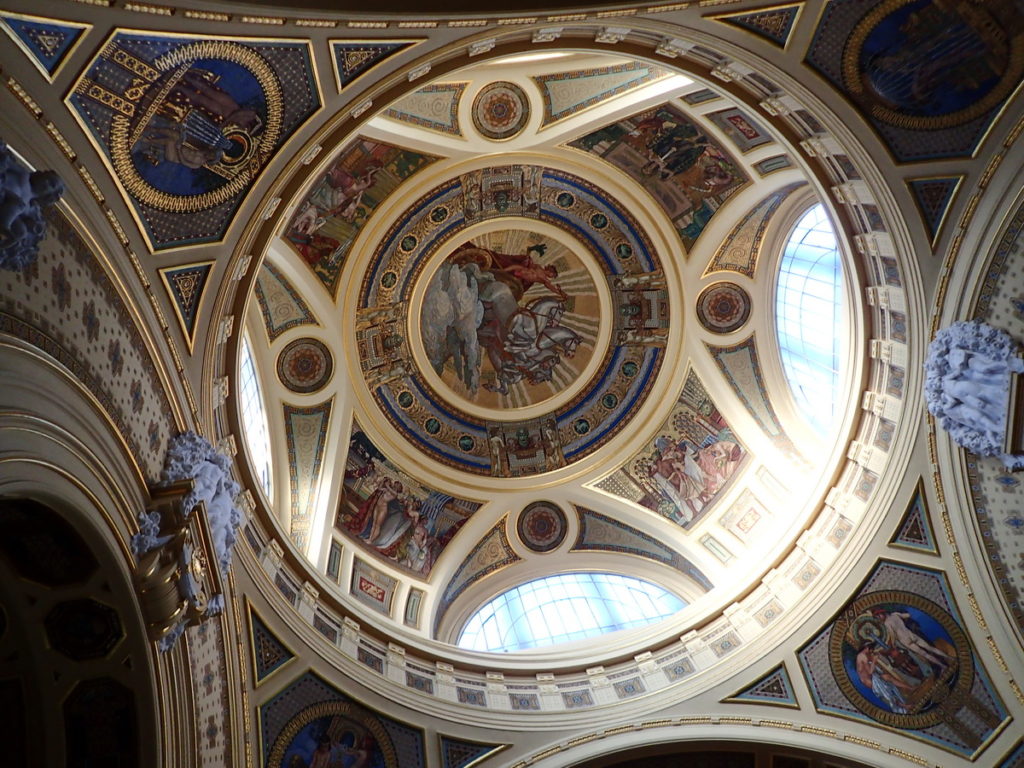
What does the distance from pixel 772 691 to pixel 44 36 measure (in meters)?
13.0

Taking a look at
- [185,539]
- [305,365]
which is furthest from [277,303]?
[185,539]

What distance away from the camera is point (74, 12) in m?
6.95

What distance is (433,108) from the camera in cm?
1620

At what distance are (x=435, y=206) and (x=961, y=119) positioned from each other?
10692 millimetres

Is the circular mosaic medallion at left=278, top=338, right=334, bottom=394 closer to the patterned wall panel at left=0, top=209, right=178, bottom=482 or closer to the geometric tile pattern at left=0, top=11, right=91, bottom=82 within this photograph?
the patterned wall panel at left=0, top=209, right=178, bottom=482

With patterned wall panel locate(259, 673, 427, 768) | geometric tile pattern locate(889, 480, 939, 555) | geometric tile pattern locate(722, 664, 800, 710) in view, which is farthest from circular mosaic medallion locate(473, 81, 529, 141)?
geometric tile pattern locate(722, 664, 800, 710)

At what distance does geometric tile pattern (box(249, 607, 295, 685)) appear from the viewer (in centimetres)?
1146

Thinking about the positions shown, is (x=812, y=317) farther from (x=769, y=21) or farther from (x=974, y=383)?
(x=769, y=21)

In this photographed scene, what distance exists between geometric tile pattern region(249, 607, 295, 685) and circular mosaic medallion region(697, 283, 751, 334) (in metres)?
11.4

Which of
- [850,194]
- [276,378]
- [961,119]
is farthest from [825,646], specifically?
[276,378]

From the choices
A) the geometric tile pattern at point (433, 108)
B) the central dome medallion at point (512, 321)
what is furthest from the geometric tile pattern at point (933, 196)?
the geometric tile pattern at point (433, 108)

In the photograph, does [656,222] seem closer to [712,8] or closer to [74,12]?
[712,8]

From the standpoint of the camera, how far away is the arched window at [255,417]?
14562 millimetres

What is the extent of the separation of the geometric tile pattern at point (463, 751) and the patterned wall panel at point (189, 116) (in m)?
8.33
